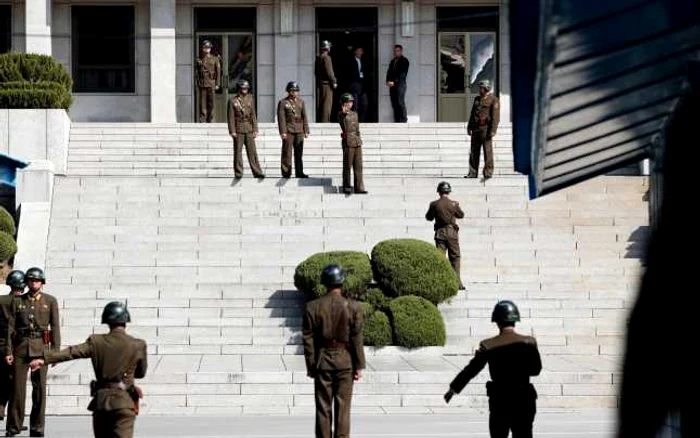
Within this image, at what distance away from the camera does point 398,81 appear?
34.7 m

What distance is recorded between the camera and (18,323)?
13711 millimetres

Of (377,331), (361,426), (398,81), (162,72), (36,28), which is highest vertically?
(36,28)

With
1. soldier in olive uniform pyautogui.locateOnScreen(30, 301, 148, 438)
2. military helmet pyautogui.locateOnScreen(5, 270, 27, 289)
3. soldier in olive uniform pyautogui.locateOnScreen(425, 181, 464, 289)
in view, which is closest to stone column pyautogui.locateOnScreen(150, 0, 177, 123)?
soldier in olive uniform pyautogui.locateOnScreen(425, 181, 464, 289)

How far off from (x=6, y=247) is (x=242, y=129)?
5794mm

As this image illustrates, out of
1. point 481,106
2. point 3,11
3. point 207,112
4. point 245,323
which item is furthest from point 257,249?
point 3,11

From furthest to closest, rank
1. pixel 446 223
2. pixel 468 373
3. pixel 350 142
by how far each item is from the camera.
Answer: pixel 350 142 → pixel 446 223 → pixel 468 373

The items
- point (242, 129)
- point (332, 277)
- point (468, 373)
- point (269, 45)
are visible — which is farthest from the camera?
point (269, 45)

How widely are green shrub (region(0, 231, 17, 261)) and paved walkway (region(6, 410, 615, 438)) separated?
6944mm

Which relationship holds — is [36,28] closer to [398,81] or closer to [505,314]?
[398,81]

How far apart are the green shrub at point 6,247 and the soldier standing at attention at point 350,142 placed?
5.92m

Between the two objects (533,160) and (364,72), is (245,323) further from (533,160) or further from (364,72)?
(364,72)

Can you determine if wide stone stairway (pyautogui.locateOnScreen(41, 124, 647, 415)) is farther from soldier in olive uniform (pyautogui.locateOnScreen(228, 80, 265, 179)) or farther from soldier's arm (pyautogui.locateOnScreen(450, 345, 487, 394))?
soldier's arm (pyautogui.locateOnScreen(450, 345, 487, 394))

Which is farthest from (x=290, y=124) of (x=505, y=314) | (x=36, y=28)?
(x=505, y=314)

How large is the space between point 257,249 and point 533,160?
17.6 metres
